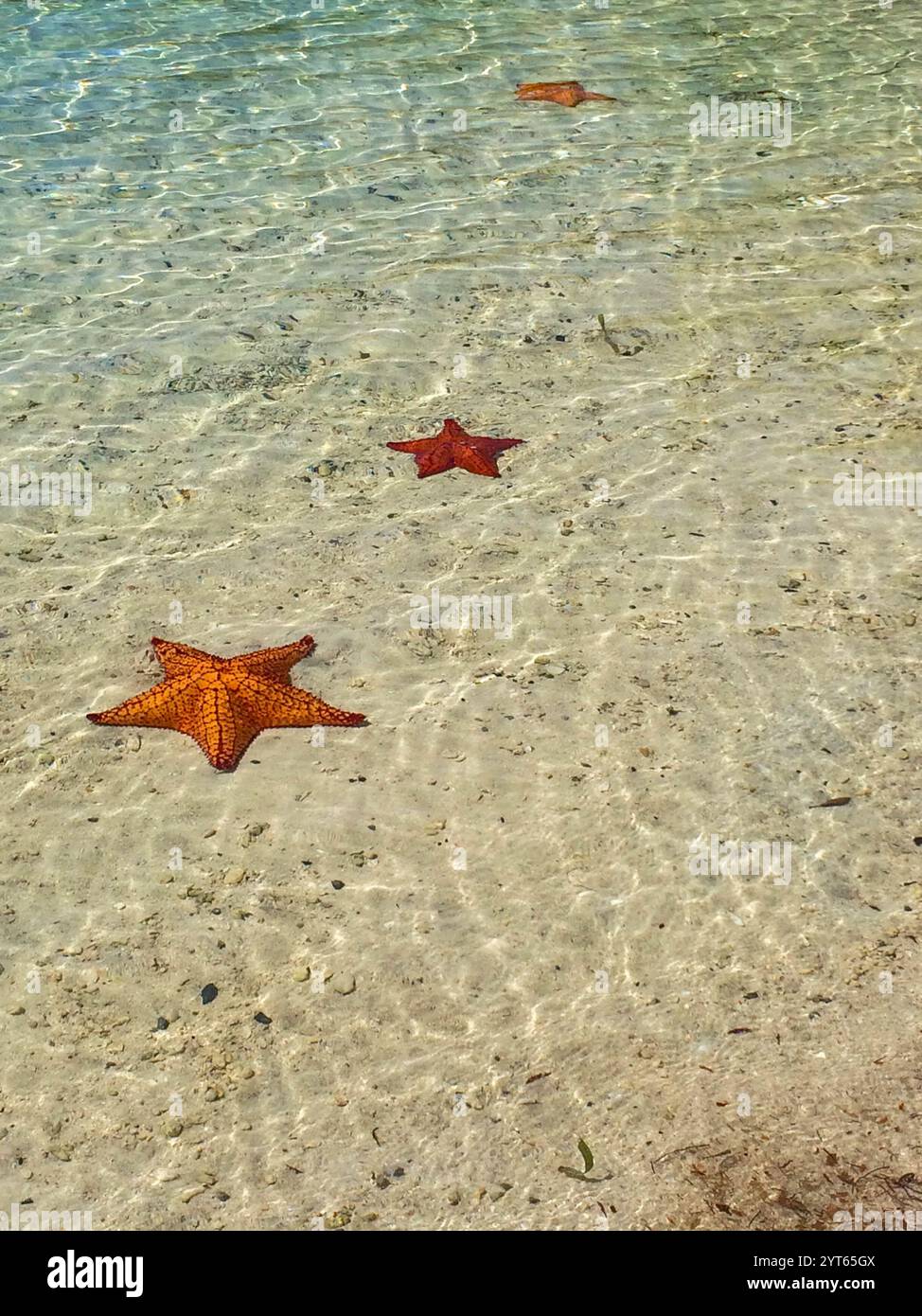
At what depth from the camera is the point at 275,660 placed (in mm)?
5738

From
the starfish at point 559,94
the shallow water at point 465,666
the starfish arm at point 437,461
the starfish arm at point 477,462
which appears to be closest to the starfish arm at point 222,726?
the shallow water at point 465,666

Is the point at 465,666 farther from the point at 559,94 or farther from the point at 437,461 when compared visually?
the point at 559,94

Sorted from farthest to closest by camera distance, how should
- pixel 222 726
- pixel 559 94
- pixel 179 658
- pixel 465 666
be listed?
pixel 559 94 → pixel 465 666 → pixel 179 658 → pixel 222 726

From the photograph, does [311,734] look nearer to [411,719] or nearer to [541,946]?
[411,719]

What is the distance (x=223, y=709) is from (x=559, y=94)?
9172 mm

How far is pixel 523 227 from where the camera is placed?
400 inches

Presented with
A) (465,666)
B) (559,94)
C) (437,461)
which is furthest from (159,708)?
(559,94)

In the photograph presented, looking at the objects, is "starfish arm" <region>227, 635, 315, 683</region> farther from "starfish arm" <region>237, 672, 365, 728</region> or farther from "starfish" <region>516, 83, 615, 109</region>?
"starfish" <region>516, 83, 615, 109</region>

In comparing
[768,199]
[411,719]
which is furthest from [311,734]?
[768,199]

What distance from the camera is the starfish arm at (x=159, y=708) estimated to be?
18.0 feet

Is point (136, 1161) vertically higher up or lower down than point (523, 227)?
lower down

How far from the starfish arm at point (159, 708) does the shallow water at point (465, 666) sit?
0.20 meters
